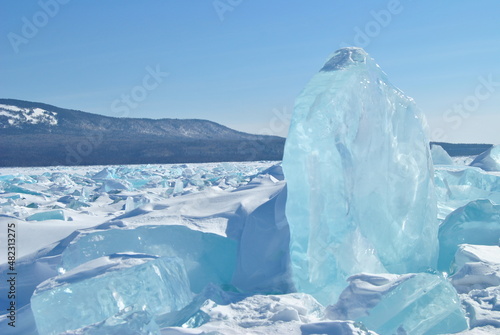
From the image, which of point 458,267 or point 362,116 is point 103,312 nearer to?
point 362,116

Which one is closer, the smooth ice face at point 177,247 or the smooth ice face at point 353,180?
the smooth ice face at point 353,180

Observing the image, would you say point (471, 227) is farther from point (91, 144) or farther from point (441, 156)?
point (91, 144)

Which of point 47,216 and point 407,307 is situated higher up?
point 47,216

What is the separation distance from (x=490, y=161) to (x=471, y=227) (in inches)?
214

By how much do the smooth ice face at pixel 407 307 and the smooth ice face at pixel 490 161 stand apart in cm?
641

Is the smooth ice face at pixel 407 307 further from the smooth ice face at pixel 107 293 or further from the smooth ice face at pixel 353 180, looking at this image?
the smooth ice face at pixel 107 293

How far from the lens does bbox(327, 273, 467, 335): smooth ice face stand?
2064 mm

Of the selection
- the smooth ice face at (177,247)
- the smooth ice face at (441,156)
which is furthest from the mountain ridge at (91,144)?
the smooth ice face at (177,247)

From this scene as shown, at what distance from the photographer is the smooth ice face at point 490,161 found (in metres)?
7.94

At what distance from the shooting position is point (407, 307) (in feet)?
6.98

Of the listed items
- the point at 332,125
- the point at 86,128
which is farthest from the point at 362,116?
the point at 86,128

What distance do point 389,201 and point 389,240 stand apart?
0.70 ft

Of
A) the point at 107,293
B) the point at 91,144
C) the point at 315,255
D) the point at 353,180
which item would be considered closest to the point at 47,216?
the point at 107,293

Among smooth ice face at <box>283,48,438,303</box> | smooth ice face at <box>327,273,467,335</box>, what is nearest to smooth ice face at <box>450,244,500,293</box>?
smooth ice face at <box>283,48,438,303</box>
